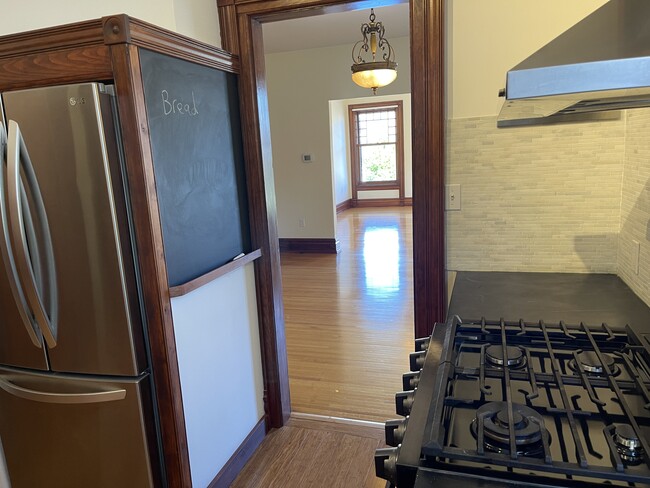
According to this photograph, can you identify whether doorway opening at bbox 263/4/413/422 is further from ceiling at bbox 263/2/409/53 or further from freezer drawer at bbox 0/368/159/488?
freezer drawer at bbox 0/368/159/488

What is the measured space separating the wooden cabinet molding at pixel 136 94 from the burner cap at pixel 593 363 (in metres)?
1.31

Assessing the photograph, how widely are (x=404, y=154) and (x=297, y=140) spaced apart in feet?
14.7

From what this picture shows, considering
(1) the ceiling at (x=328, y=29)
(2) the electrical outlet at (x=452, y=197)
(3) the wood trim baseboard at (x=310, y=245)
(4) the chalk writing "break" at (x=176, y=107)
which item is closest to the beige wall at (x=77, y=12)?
(4) the chalk writing "break" at (x=176, y=107)

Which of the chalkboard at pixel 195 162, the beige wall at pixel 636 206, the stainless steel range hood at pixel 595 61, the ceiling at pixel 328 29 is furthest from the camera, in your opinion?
the ceiling at pixel 328 29

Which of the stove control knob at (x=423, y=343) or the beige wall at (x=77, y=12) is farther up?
the beige wall at (x=77, y=12)

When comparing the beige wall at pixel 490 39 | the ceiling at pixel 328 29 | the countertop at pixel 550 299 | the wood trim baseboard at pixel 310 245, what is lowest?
the wood trim baseboard at pixel 310 245

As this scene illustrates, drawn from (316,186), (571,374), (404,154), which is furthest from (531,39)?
(404,154)

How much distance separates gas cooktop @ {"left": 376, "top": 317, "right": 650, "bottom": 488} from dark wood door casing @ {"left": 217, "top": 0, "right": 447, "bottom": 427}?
30.6 inches

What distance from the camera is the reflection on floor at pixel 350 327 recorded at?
9.46ft

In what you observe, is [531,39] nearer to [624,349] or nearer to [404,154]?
[624,349]

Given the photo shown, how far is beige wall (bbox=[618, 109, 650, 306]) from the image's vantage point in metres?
1.49

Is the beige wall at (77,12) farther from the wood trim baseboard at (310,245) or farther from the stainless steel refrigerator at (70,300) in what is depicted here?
the wood trim baseboard at (310,245)

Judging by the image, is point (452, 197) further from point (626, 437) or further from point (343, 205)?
point (343, 205)

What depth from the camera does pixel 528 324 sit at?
1.37 metres
